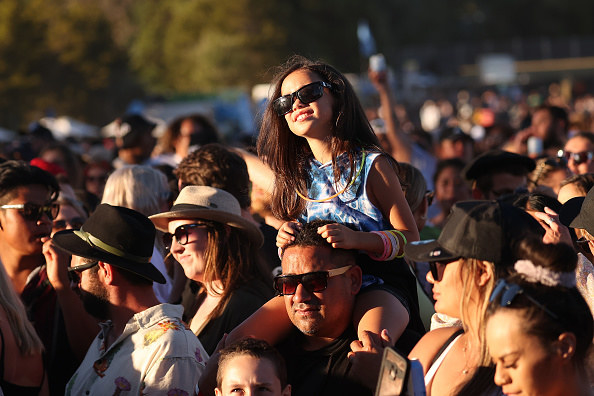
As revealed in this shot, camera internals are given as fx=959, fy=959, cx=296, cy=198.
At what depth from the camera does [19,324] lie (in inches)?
175

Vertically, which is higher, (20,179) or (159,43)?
(20,179)

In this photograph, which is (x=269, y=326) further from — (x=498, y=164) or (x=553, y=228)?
(x=498, y=164)

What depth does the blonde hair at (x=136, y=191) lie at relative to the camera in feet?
20.3

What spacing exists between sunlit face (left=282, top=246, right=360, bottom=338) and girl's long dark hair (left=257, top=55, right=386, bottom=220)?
51 centimetres

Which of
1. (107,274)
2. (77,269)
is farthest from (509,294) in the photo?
(77,269)

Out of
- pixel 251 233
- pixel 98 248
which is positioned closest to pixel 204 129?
pixel 251 233

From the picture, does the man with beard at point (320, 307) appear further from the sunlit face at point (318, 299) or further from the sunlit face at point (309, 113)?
the sunlit face at point (309, 113)

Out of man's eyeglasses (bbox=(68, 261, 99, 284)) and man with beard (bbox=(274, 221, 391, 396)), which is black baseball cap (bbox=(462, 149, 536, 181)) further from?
man's eyeglasses (bbox=(68, 261, 99, 284))

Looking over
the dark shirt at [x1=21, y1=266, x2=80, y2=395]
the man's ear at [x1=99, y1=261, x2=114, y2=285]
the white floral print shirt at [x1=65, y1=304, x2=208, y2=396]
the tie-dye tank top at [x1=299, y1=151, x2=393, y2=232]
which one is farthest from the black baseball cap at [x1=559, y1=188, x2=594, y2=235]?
the dark shirt at [x1=21, y1=266, x2=80, y2=395]

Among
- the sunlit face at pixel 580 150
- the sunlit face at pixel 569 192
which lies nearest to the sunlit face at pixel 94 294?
the sunlit face at pixel 569 192

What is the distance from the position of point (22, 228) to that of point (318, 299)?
2620mm

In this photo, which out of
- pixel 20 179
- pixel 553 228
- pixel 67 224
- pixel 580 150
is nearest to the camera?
pixel 553 228

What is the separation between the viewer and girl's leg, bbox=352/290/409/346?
13.0 ft

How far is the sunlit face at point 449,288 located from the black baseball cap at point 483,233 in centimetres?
6
